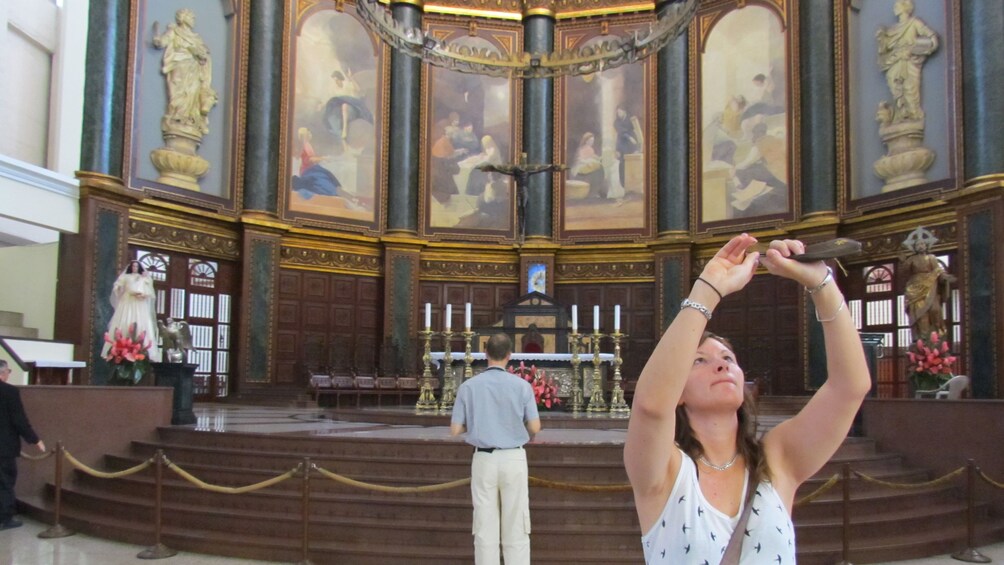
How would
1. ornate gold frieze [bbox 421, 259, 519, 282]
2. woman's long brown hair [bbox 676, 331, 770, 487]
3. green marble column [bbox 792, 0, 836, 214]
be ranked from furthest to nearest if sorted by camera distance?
ornate gold frieze [bbox 421, 259, 519, 282], green marble column [bbox 792, 0, 836, 214], woman's long brown hair [bbox 676, 331, 770, 487]

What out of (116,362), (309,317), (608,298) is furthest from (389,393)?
(116,362)

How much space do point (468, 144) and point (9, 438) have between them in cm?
1396

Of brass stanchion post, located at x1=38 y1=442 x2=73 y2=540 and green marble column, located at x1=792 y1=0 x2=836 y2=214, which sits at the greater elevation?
green marble column, located at x1=792 y1=0 x2=836 y2=214

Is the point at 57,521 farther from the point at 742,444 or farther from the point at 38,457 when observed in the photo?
the point at 742,444

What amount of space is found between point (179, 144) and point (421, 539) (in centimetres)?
1230

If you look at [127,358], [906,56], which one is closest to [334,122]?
[127,358]

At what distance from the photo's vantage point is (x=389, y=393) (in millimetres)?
17953

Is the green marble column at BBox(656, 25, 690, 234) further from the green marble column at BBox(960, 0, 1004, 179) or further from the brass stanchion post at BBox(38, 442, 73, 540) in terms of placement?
the brass stanchion post at BBox(38, 442, 73, 540)

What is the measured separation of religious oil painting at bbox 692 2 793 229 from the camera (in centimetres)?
1883

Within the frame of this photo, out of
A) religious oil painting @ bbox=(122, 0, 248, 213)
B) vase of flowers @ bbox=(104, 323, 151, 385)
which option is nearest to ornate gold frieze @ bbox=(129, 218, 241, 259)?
religious oil painting @ bbox=(122, 0, 248, 213)

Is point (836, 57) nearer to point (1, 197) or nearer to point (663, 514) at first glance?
point (1, 197)

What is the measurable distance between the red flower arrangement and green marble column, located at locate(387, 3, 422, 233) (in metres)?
7.79

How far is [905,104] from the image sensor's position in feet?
53.8

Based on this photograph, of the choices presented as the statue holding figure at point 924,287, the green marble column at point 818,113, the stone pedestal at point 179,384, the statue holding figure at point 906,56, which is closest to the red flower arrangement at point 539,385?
the stone pedestal at point 179,384
